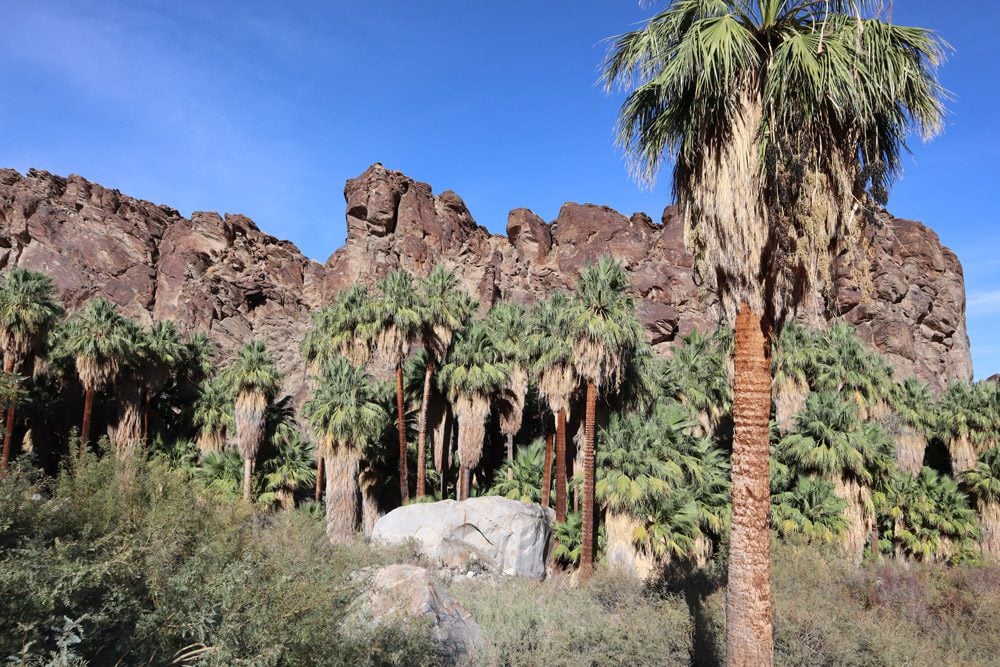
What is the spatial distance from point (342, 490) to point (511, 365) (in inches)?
343

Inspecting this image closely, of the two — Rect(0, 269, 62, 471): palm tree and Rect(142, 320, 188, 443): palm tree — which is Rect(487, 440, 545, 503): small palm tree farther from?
Rect(0, 269, 62, 471): palm tree

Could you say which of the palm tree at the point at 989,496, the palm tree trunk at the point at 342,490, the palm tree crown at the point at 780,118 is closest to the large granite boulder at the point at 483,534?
the palm tree trunk at the point at 342,490

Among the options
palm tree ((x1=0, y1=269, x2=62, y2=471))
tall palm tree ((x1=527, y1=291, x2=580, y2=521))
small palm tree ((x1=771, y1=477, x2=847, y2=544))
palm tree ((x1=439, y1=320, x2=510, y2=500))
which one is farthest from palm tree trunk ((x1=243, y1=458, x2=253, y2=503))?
small palm tree ((x1=771, y1=477, x2=847, y2=544))

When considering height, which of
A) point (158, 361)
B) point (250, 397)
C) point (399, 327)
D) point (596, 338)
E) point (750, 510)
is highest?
point (399, 327)

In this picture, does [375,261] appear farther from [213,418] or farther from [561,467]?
[561,467]

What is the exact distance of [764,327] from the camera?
8305 millimetres

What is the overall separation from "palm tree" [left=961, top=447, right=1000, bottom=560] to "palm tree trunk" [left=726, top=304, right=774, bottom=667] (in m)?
24.1

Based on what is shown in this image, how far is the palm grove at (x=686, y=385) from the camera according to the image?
25.5ft

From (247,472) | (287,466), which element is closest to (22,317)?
(247,472)

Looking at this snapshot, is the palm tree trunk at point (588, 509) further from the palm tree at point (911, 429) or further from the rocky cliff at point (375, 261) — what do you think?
the rocky cliff at point (375, 261)

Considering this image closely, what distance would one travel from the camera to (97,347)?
2805 centimetres

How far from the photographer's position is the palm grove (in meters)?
7.78

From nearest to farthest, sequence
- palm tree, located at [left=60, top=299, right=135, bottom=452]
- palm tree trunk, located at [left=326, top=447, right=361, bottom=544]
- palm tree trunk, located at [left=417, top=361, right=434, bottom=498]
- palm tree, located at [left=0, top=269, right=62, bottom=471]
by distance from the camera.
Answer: palm tree trunk, located at [left=326, top=447, right=361, bottom=544]
palm tree trunk, located at [left=417, top=361, right=434, bottom=498]
palm tree, located at [left=0, top=269, right=62, bottom=471]
palm tree, located at [left=60, top=299, right=135, bottom=452]

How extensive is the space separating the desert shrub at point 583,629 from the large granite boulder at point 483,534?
6103 millimetres
